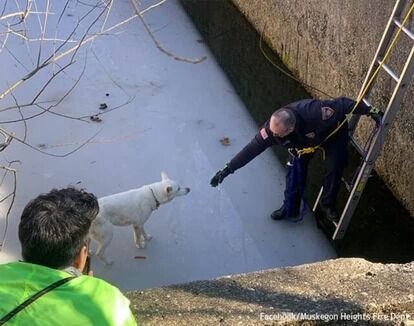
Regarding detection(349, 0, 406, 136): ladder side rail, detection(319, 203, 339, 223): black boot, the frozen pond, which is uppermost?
detection(349, 0, 406, 136): ladder side rail

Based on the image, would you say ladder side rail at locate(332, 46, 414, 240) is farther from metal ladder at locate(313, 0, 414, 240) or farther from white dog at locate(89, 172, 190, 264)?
white dog at locate(89, 172, 190, 264)

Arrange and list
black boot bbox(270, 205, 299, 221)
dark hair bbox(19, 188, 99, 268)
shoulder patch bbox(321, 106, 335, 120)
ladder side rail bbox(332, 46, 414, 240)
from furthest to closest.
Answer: black boot bbox(270, 205, 299, 221) < shoulder patch bbox(321, 106, 335, 120) < ladder side rail bbox(332, 46, 414, 240) < dark hair bbox(19, 188, 99, 268)

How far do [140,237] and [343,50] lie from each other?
12.2ft

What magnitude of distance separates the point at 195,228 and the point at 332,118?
180 cm

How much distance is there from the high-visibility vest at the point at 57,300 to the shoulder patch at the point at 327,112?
10.6 feet

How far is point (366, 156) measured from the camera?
4.89 meters

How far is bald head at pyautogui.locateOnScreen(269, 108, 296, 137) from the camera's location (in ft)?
15.2

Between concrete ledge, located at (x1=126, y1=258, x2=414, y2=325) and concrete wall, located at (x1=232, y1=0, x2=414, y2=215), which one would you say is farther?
concrete wall, located at (x1=232, y1=0, x2=414, y2=215)

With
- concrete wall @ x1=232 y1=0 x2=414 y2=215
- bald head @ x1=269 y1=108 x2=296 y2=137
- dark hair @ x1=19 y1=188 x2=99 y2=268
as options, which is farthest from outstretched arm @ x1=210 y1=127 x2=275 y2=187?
dark hair @ x1=19 y1=188 x2=99 y2=268

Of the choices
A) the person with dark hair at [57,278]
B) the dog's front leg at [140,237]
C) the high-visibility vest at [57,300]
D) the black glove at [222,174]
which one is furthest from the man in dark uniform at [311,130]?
the high-visibility vest at [57,300]

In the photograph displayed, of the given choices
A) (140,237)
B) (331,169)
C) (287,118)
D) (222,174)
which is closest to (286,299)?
(287,118)

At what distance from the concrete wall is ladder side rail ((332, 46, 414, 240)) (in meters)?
0.98

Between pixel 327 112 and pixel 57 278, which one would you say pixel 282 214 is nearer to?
pixel 327 112

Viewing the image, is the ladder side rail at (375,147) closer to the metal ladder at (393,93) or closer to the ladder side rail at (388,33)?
the metal ladder at (393,93)
